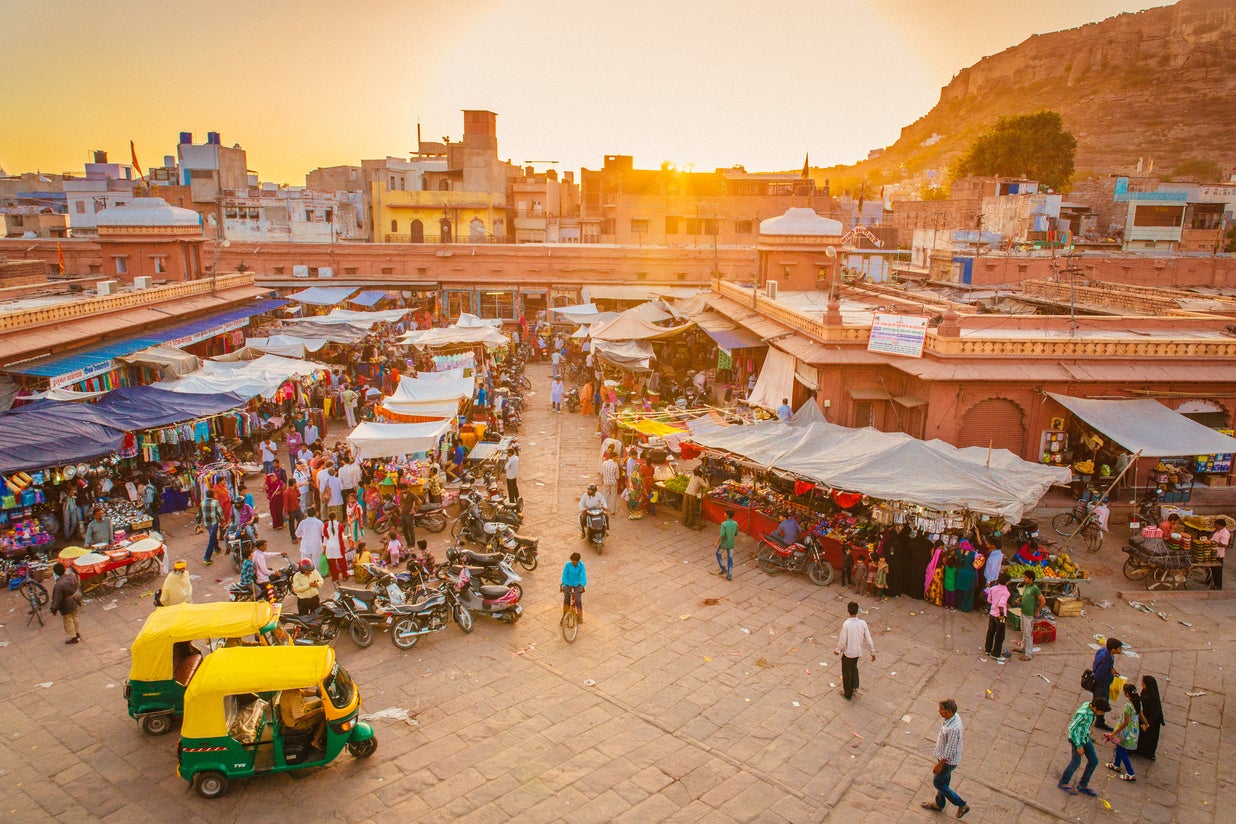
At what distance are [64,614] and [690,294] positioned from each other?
89.1 ft

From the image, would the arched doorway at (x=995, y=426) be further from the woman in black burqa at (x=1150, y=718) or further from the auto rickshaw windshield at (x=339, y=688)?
the auto rickshaw windshield at (x=339, y=688)

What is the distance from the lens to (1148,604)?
39.1 ft

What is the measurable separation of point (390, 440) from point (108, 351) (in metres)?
9.83

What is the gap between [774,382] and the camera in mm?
19859

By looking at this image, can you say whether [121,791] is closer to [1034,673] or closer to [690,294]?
[1034,673]

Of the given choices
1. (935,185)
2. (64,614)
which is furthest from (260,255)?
(935,185)

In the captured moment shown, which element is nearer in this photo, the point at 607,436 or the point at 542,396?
the point at 607,436

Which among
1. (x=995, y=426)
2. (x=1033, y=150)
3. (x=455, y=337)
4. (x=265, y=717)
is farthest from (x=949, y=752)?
(x=1033, y=150)

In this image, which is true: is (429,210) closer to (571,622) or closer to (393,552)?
(393,552)

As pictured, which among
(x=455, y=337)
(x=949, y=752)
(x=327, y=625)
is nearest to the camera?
(x=949, y=752)

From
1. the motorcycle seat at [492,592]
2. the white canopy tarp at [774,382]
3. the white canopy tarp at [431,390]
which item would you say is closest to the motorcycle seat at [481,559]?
the motorcycle seat at [492,592]

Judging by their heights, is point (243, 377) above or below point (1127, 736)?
above

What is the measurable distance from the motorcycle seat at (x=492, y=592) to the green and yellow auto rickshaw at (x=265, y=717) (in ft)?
9.93

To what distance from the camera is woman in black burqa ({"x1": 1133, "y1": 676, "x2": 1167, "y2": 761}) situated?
26.7 ft
